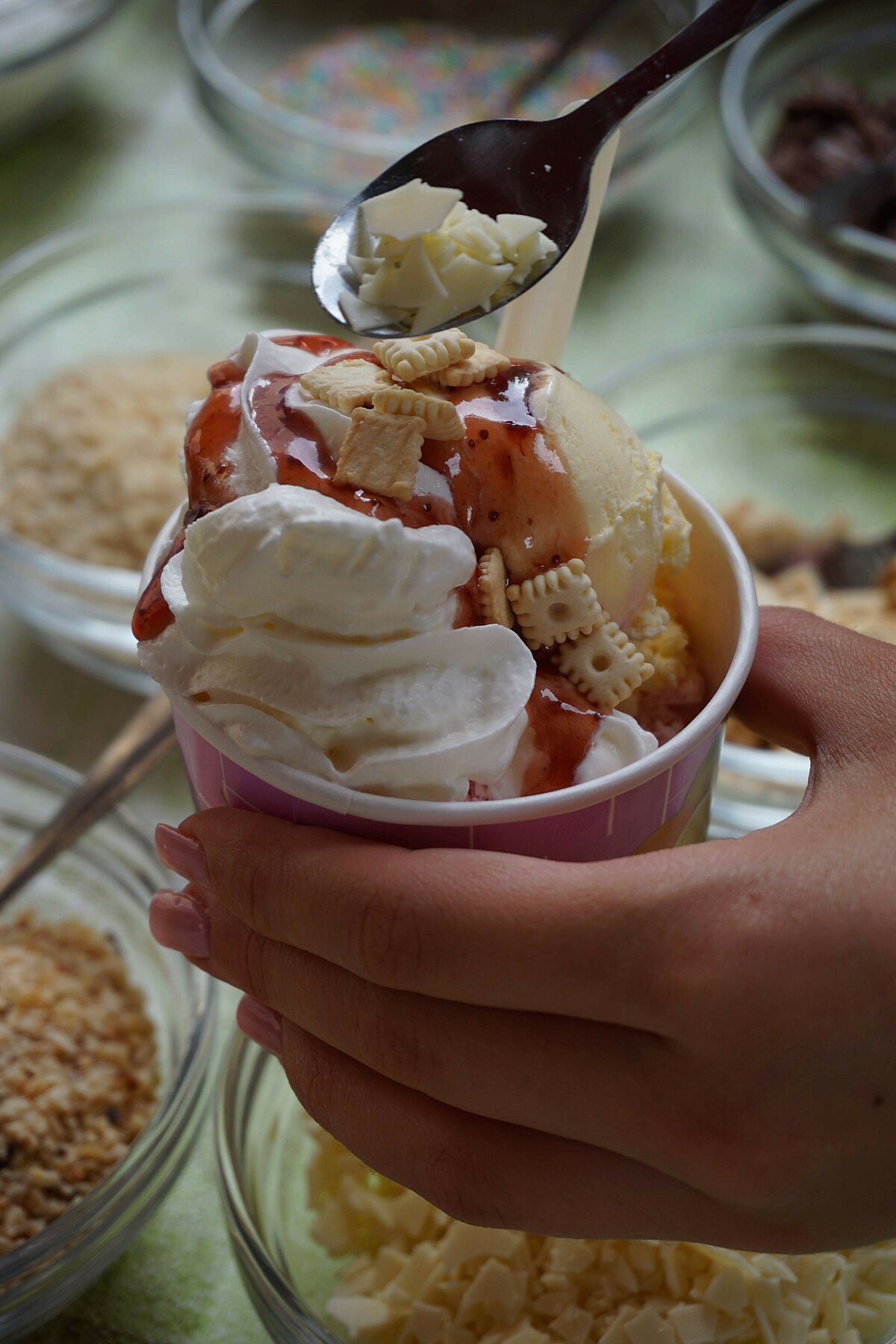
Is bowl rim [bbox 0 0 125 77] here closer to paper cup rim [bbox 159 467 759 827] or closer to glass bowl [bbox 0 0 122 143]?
glass bowl [bbox 0 0 122 143]

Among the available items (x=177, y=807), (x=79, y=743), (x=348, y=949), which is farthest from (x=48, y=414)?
(x=348, y=949)

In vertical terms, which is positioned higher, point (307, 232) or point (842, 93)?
point (307, 232)

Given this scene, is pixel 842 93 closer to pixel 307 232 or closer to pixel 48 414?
pixel 307 232

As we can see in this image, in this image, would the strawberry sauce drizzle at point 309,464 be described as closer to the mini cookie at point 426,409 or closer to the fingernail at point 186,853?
the mini cookie at point 426,409

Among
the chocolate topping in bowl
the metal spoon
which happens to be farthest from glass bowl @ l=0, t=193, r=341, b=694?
the metal spoon

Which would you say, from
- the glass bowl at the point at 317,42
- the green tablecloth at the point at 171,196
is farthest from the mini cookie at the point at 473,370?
the glass bowl at the point at 317,42
